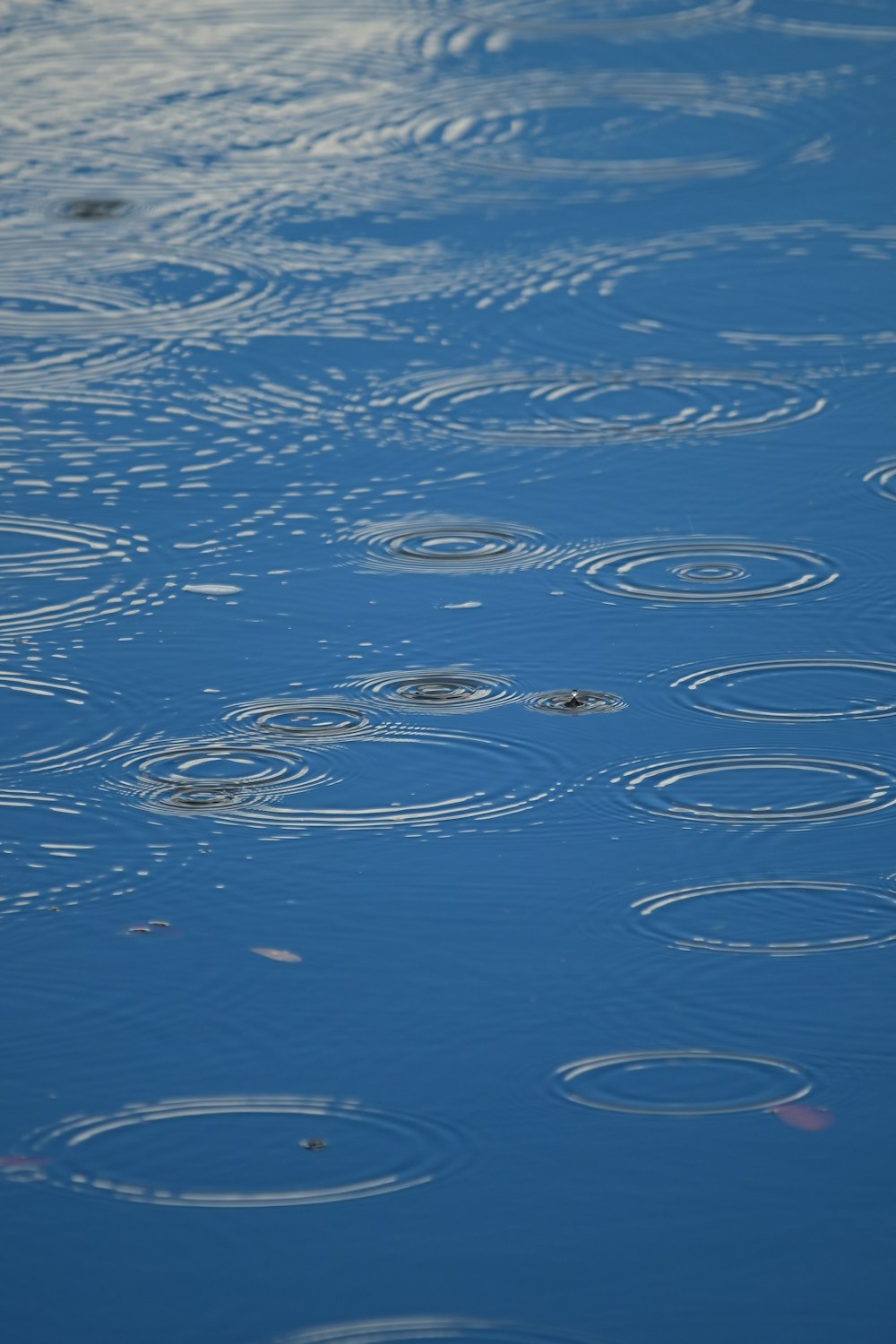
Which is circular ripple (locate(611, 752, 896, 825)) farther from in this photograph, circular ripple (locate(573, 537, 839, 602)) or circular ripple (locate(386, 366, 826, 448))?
circular ripple (locate(386, 366, 826, 448))

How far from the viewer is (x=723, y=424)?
147 inches

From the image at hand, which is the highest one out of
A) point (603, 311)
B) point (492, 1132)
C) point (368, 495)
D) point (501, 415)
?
point (603, 311)

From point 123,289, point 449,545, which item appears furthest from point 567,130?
point 449,545

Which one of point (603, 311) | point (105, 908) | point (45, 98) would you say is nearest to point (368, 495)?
point (603, 311)

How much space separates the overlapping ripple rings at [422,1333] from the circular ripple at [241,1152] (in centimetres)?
18

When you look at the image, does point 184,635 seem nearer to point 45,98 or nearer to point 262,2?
point 45,98

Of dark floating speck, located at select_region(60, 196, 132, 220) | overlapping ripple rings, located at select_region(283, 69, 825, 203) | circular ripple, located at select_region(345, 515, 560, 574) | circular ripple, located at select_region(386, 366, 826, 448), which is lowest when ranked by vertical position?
circular ripple, located at select_region(345, 515, 560, 574)

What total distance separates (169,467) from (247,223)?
1369 mm

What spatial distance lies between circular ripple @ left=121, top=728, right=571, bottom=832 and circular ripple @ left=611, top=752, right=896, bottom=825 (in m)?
0.13

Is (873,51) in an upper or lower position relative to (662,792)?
upper

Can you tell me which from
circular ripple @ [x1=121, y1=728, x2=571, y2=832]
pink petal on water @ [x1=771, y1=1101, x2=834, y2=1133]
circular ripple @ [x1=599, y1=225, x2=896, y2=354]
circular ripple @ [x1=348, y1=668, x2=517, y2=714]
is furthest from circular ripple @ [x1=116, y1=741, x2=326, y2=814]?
circular ripple @ [x1=599, y1=225, x2=896, y2=354]

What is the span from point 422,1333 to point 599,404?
8.38ft

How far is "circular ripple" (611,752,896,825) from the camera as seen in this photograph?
2479mm

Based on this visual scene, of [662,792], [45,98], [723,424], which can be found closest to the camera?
[662,792]
